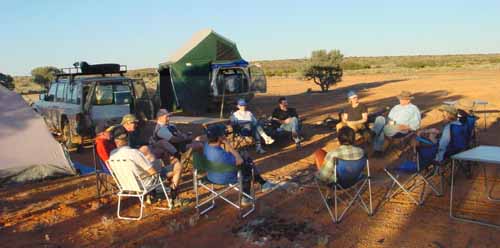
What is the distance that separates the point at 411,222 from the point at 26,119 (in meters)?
5.65

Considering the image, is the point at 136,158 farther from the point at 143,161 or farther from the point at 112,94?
the point at 112,94

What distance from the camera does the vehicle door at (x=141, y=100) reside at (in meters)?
9.59

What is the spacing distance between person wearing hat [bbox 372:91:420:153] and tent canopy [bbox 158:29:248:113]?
28.6 feet

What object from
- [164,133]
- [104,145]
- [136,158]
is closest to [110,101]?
[164,133]

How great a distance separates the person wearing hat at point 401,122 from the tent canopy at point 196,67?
871 centimetres

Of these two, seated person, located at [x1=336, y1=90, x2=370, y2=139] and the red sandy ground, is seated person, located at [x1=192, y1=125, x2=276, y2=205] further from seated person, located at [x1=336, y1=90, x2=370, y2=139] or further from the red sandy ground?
seated person, located at [x1=336, y1=90, x2=370, y2=139]

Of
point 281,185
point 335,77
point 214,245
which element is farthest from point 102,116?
point 335,77

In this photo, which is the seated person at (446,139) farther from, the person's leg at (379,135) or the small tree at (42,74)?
the small tree at (42,74)

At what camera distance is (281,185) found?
611 cm

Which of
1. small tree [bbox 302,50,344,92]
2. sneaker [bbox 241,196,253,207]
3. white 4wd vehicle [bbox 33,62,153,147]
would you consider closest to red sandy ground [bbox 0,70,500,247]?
sneaker [bbox 241,196,253,207]

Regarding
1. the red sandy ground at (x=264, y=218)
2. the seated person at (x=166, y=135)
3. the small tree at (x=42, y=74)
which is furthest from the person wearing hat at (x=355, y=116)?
the small tree at (x=42, y=74)

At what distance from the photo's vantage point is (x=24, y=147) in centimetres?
691

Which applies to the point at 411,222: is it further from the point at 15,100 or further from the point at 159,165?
the point at 15,100

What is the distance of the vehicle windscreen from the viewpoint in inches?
361
